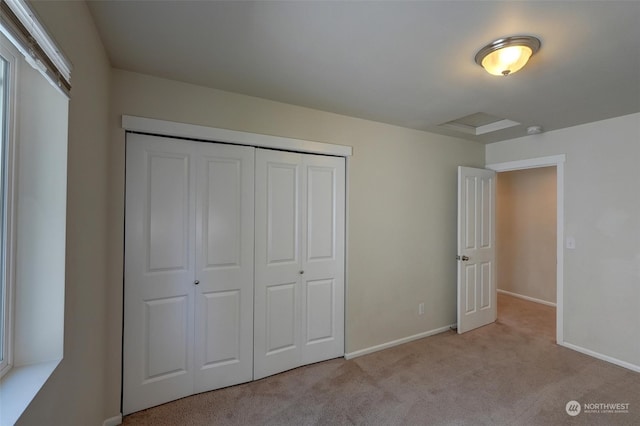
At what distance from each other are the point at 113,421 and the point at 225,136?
2.07m

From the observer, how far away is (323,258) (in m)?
2.71

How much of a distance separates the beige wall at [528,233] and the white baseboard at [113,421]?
18.1 feet

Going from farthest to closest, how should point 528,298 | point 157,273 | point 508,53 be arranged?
1. point 528,298
2. point 157,273
3. point 508,53

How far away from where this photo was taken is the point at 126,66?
6.16 ft

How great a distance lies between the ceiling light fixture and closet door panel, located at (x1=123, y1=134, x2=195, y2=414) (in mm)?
2057

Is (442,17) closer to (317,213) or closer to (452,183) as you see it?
(317,213)

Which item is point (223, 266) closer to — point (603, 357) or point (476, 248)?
point (476, 248)

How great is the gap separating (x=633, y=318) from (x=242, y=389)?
139 inches

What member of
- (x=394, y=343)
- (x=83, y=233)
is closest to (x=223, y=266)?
(x=83, y=233)

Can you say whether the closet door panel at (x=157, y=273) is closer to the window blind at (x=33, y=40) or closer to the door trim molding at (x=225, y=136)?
the door trim molding at (x=225, y=136)

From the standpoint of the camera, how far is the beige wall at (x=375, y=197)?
6.37 feet

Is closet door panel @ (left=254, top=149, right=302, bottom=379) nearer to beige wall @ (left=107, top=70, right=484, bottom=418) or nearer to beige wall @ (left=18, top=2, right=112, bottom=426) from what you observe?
beige wall @ (left=107, top=70, right=484, bottom=418)

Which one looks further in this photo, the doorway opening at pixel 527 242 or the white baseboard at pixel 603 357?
the doorway opening at pixel 527 242

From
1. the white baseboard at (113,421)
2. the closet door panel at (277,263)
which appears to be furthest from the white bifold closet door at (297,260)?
the white baseboard at (113,421)
